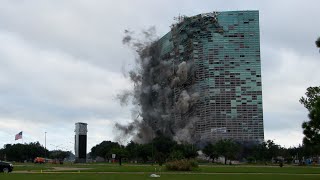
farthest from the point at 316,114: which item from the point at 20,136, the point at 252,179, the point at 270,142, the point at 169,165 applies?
the point at 270,142

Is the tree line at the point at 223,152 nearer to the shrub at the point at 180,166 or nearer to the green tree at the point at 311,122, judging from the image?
the shrub at the point at 180,166

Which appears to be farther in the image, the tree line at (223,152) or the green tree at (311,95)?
the tree line at (223,152)

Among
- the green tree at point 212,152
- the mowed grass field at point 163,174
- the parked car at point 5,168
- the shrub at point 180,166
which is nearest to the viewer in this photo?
the mowed grass field at point 163,174

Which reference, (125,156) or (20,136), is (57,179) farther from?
(125,156)

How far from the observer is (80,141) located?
191 m

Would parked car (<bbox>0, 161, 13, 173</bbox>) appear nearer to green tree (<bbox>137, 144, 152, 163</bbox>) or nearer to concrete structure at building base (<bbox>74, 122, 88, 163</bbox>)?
green tree (<bbox>137, 144, 152, 163</bbox>)

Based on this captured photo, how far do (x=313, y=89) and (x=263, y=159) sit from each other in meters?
136

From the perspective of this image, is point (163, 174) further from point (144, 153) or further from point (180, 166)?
point (144, 153)

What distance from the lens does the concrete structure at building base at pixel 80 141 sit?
616 feet

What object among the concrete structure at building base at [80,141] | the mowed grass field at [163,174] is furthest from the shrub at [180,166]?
the concrete structure at building base at [80,141]

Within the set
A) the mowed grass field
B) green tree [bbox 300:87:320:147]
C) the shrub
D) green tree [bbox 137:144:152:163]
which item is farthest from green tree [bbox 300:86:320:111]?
green tree [bbox 137:144:152:163]

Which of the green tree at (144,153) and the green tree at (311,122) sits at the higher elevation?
the green tree at (311,122)

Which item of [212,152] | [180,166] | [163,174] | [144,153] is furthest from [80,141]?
[163,174]

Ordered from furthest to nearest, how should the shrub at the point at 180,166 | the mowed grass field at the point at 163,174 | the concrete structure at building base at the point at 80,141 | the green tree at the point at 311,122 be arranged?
the concrete structure at building base at the point at 80,141 < the shrub at the point at 180,166 < the mowed grass field at the point at 163,174 < the green tree at the point at 311,122
